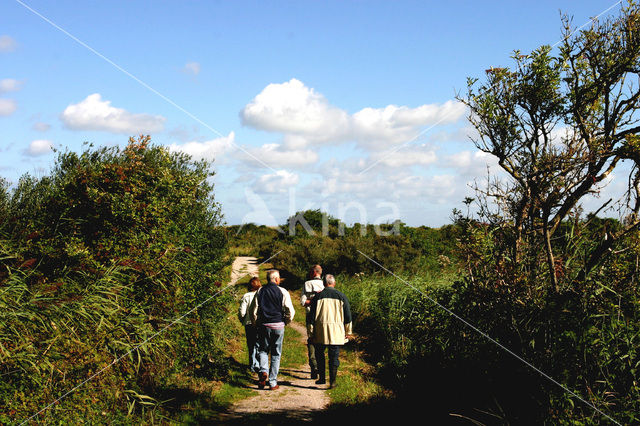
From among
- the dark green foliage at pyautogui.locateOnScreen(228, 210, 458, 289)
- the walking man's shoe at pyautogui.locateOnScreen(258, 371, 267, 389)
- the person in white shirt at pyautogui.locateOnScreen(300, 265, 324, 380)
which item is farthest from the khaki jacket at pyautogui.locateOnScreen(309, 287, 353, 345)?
the dark green foliage at pyautogui.locateOnScreen(228, 210, 458, 289)

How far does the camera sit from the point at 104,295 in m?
6.09

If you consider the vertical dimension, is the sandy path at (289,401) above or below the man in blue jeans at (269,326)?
below

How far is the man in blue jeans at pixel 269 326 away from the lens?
8.31 metres

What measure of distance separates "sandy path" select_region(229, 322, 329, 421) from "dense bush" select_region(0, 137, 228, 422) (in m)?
1.16

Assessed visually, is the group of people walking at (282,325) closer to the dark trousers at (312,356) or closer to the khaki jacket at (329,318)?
the khaki jacket at (329,318)

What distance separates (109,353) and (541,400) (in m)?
4.54

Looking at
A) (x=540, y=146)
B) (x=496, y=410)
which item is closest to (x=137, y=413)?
(x=496, y=410)

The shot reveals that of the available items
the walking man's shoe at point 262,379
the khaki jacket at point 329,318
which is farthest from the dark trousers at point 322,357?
the walking man's shoe at point 262,379

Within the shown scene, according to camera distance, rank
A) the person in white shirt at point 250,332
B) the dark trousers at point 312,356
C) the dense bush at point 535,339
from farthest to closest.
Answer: the dark trousers at point 312,356 → the person in white shirt at point 250,332 → the dense bush at point 535,339

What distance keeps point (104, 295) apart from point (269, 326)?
10.1ft

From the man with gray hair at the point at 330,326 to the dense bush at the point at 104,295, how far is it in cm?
185

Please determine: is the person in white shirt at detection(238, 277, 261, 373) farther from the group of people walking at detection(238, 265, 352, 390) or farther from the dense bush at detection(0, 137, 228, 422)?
the dense bush at detection(0, 137, 228, 422)

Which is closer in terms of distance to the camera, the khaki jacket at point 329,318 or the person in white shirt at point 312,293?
the khaki jacket at point 329,318

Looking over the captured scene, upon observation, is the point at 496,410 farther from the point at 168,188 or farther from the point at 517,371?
the point at 168,188
